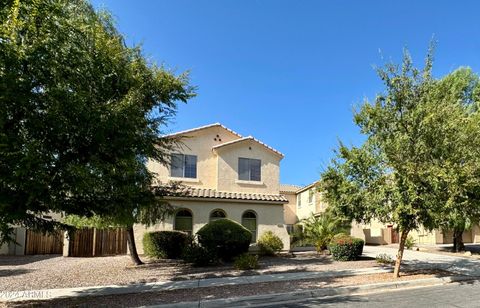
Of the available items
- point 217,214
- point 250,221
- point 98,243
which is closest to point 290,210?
point 250,221

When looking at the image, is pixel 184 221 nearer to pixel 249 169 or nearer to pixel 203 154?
pixel 203 154

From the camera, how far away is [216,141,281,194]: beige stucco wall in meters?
22.4

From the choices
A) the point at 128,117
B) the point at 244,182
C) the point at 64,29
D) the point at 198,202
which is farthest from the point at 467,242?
the point at 64,29

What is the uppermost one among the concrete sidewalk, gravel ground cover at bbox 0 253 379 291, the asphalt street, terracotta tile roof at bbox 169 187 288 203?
terracotta tile roof at bbox 169 187 288 203

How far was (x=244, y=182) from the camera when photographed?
74.4ft

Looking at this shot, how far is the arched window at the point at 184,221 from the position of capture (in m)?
20.2

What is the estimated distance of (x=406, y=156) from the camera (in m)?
11.5

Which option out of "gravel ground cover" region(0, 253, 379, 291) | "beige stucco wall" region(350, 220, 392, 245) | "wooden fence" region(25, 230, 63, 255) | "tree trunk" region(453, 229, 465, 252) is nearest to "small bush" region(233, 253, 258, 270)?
"gravel ground cover" region(0, 253, 379, 291)

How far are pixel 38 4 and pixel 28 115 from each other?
2.37m

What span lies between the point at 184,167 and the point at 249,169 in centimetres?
424

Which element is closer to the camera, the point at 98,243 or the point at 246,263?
the point at 246,263

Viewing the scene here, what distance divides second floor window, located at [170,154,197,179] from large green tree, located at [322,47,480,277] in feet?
38.7

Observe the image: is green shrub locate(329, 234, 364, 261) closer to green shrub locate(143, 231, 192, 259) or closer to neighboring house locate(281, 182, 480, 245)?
green shrub locate(143, 231, 192, 259)

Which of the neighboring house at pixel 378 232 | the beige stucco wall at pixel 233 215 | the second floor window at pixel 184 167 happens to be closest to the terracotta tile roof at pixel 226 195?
the beige stucco wall at pixel 233 215
